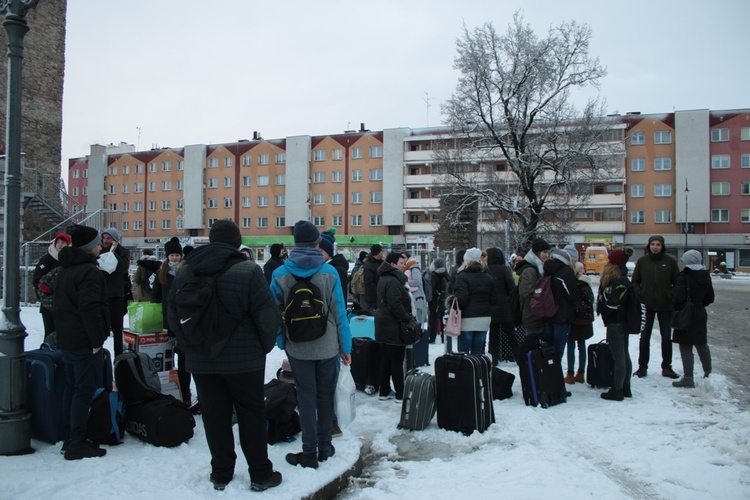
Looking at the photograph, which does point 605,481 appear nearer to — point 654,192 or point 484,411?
point 484,411

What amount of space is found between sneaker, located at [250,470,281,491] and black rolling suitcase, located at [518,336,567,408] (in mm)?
3747

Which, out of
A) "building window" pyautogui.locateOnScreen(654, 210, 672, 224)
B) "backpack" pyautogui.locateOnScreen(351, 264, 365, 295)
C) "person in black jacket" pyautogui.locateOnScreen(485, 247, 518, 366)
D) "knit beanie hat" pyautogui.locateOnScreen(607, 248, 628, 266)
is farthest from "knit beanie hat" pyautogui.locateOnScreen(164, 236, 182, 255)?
"building window" pyautogui.locateOnScreen(654, 210, 672, 224)

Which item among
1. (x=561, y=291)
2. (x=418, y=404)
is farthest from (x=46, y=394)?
(x=561, y=291)

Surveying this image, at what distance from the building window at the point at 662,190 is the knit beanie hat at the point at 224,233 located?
5921cm

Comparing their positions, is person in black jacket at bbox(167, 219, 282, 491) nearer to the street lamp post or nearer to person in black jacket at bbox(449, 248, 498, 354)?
the street lamp post

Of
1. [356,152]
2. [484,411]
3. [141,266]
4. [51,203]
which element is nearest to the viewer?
[484,411]

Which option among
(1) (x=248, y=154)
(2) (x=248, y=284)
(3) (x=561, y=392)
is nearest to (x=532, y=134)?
(3) (x=561, y=392)

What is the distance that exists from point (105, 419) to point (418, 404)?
9.98 feet

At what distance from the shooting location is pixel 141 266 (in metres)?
6.74

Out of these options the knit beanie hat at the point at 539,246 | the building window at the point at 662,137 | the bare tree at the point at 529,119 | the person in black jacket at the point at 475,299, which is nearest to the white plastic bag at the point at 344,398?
the person in black jacket at the point at 475,299

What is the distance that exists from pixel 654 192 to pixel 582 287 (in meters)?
53.9

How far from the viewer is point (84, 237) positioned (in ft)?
15.5

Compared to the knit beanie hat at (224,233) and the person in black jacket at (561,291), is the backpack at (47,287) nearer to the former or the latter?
the knit beanie hat at (224,233)

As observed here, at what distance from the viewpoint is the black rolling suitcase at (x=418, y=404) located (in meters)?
5.82
